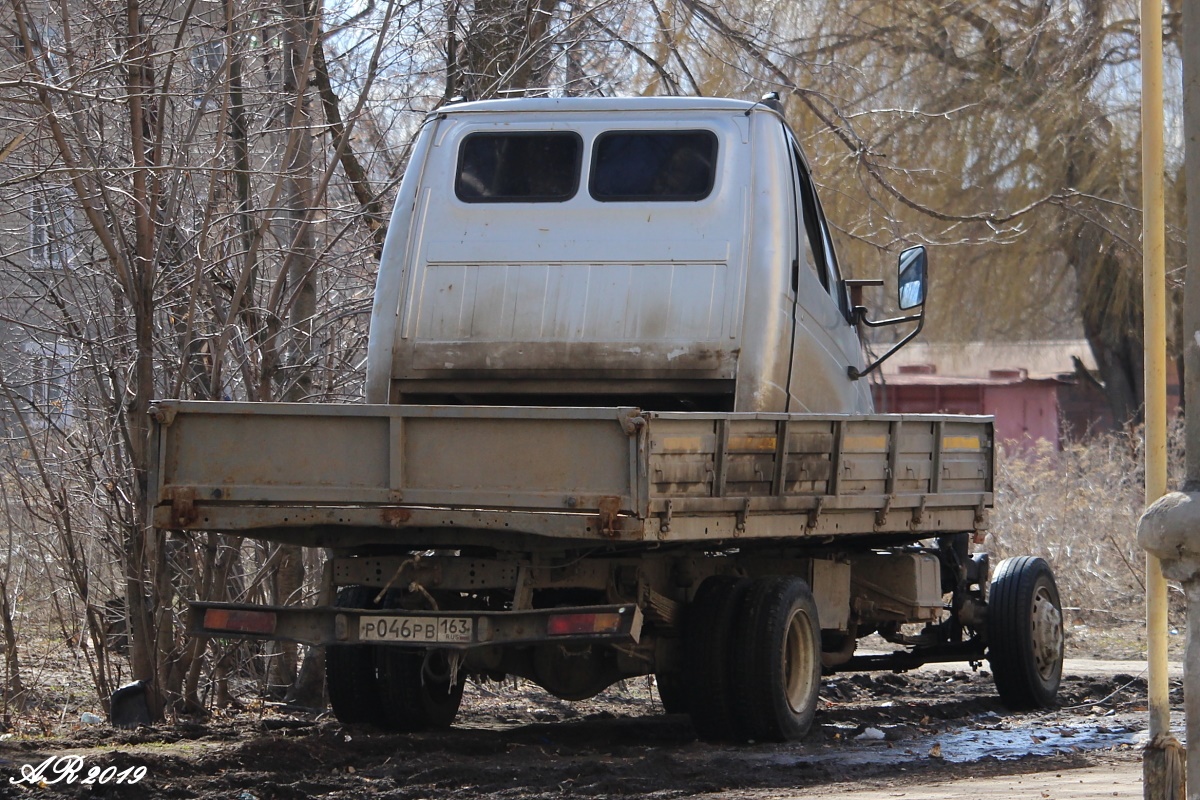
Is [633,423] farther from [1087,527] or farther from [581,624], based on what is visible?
[1087,527]

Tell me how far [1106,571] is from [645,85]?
6.56 metres

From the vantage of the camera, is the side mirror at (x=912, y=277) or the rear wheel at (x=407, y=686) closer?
the rear wheel at (x=407, y=686)

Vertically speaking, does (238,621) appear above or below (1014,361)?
below

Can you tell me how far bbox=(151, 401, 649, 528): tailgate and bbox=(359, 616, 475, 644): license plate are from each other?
537 millimetres

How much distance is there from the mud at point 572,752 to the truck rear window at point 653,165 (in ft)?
8.79

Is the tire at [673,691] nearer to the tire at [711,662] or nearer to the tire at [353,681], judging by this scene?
the tire at [711,662]

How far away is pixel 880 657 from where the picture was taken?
9648mm

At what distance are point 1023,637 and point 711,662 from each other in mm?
2978

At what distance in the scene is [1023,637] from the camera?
933 centimetres

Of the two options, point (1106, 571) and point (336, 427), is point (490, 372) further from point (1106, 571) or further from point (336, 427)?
point (1106, 571)

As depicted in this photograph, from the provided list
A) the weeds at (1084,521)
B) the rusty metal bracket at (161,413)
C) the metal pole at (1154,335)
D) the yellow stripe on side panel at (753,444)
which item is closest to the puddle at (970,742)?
the yellow stripe on side panel at (753,444)

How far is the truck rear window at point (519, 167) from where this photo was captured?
7781 millimetres

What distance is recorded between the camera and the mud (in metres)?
6.07

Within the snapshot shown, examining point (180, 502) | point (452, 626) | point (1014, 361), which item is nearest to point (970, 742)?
point (452, 626)
